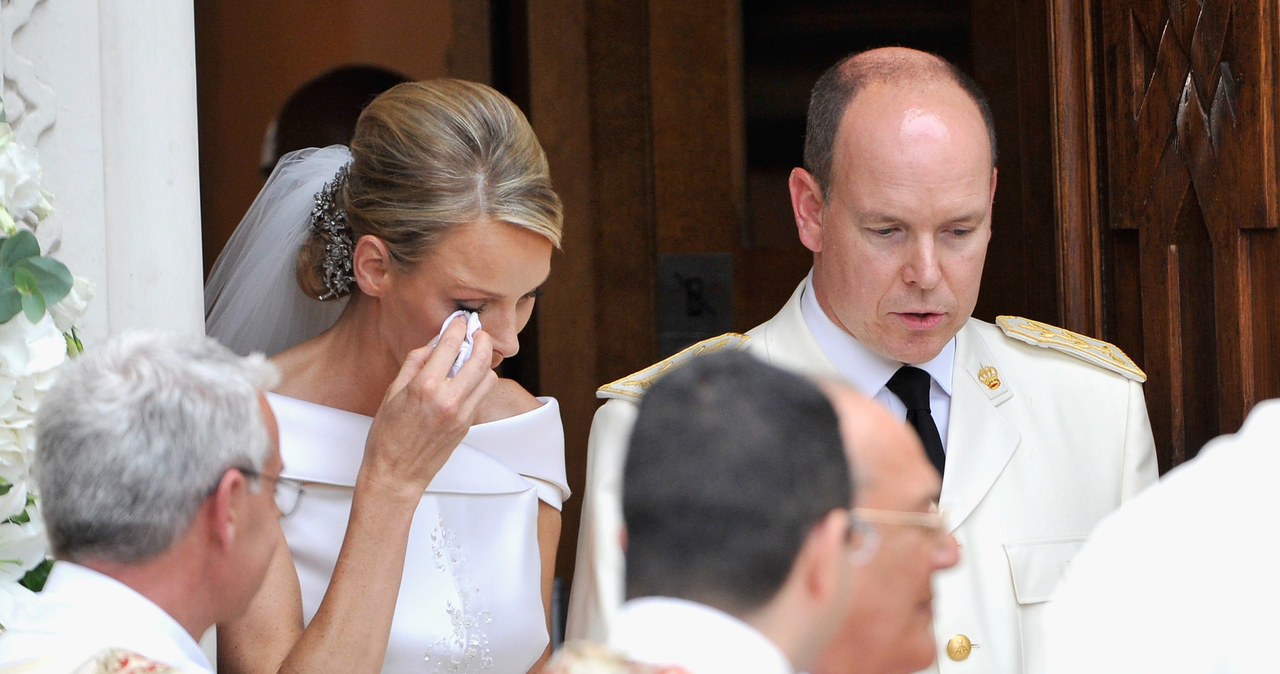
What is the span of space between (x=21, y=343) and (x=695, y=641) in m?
0.92

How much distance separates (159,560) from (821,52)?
2750 mm

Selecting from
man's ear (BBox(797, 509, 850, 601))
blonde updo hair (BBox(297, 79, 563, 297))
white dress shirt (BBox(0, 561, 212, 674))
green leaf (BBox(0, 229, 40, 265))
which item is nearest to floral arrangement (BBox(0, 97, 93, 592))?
green leaf (BBox(0, 229, 40, 265))

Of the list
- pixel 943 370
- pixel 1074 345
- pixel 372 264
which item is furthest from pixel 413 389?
pixel 1074 345

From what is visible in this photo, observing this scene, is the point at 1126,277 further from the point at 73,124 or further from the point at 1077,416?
the point at 73,124

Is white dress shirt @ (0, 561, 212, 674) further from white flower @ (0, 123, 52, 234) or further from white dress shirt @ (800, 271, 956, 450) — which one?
white dress shirt @ (800, 271, 956, 450)

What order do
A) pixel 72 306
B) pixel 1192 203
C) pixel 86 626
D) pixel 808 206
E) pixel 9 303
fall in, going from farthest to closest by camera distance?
pixel 1192 203 → pixel 808 206 → pixel 72 306 → pixel 9 303 → pixel 86 626

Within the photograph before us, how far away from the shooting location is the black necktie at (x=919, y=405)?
87.0 inches

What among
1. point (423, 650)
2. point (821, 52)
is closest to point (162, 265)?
point (423, 650)

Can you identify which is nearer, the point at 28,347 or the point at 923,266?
the point at 28,347

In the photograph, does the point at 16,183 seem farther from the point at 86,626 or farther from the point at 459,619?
the point at 459,619

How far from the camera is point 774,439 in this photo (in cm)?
114

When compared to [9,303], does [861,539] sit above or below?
below

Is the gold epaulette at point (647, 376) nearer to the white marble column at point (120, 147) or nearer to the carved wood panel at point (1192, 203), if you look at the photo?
the white marble column at point (120, 147)

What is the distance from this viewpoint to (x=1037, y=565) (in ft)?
7.09
